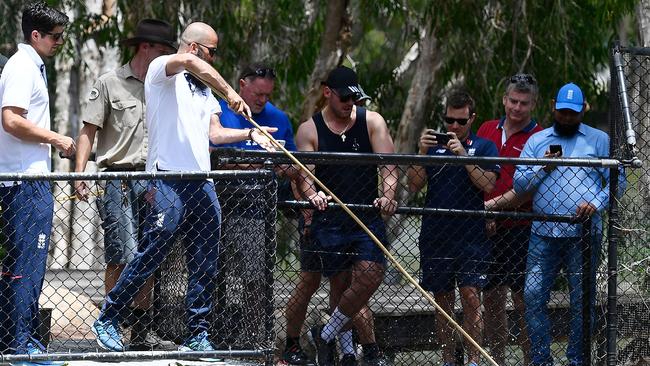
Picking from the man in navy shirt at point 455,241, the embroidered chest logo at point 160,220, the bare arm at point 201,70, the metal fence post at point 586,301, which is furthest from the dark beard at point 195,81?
the metal fence post at point 586,301

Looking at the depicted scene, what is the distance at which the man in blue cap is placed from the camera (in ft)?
23.7

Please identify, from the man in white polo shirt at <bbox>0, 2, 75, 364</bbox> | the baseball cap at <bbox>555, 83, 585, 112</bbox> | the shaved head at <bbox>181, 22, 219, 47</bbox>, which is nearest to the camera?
the man in white polo shirt at <bbox>0, 2, 75, 364</bbox>

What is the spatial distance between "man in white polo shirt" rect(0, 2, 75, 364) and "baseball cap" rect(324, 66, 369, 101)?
1748 millimetres

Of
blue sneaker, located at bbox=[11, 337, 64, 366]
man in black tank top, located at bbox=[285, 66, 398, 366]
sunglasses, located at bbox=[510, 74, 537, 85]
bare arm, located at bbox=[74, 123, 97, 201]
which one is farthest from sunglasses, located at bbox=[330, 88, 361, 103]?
blue sneaker, located at bbox=[11, 337, 64, 366]

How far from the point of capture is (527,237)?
7.61 meters

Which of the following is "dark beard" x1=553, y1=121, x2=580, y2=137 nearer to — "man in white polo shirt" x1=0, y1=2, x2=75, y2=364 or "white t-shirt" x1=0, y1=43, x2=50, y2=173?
"man in white polo shirt" x1=0, y1=2, x2=75, y2=364

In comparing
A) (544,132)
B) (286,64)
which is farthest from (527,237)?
(286,64)

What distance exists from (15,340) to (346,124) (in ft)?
8.18

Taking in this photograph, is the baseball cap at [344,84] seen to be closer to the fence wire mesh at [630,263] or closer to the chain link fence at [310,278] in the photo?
the chain link fence at [310,278]

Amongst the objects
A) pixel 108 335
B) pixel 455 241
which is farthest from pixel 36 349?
pixel 455 241

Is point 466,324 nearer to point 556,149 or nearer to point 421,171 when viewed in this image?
point 421,171

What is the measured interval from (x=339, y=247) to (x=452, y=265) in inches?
27.3

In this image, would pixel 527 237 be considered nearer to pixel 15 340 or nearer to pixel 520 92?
pixel 520 92

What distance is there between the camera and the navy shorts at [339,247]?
7488mm
